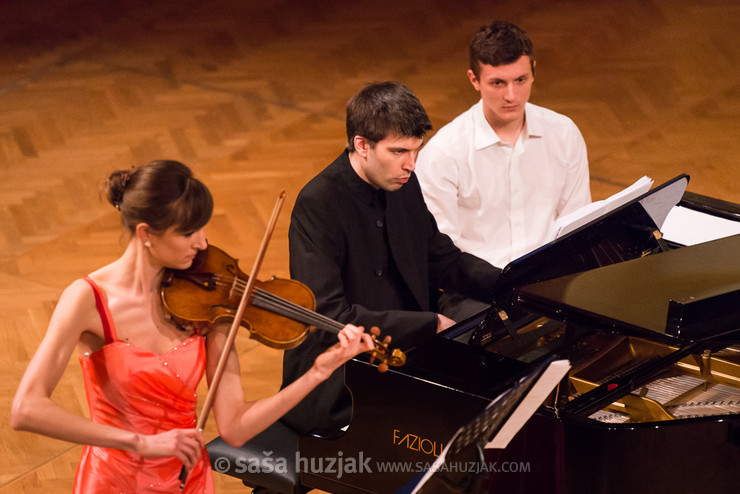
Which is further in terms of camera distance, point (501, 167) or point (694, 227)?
point (501, 167)

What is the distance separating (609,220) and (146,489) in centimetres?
148

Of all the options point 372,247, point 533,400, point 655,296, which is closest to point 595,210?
point 655,296

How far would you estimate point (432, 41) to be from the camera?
22.1ft

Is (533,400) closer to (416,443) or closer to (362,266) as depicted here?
(416,443)

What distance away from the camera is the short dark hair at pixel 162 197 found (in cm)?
195

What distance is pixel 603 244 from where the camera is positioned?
294 centimetres

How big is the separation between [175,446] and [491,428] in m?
0.64

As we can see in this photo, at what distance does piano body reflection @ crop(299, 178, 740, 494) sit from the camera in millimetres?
2455

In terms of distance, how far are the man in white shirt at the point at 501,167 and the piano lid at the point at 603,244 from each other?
58 cm

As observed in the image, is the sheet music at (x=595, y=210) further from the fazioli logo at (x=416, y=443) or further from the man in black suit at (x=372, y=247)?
the fazioli logo at (x=416, y=443)

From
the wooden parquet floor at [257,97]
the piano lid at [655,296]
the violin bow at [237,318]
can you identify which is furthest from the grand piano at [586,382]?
the wooden parquet floor at [257,97]

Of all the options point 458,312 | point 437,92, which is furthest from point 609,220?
point 437,92

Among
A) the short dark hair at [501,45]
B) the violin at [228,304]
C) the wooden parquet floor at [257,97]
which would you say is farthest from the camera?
the wooden parquet floor at [257,97]

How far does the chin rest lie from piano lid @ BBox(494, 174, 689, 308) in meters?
0.76
